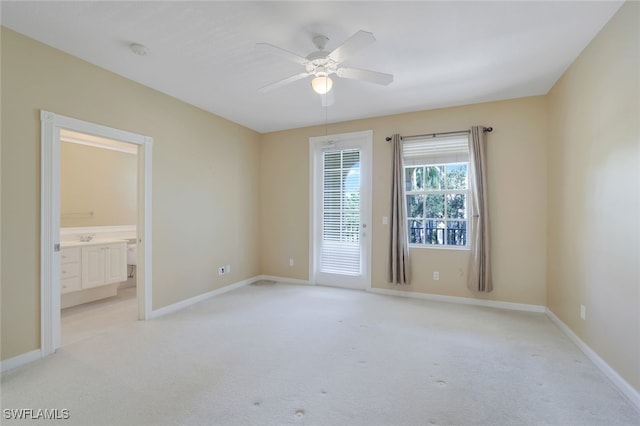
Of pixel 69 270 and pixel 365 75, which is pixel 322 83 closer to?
pixel 365 75

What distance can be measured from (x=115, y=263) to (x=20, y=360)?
77.2 inches

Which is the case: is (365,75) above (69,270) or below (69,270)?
above

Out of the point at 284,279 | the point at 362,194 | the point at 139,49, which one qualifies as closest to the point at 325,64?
the point at 139,49

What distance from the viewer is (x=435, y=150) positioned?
4.22 m

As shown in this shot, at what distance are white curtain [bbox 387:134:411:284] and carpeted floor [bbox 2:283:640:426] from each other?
845 mm

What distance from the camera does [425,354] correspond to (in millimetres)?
2600

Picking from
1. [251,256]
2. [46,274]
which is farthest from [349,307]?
[46,274]

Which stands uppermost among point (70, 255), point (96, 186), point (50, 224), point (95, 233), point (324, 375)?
point (96, 186)

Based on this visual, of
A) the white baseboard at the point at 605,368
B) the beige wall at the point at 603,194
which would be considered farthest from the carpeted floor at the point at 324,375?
the beige wall at the point at 603,194

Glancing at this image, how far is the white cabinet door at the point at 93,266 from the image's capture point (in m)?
3.90

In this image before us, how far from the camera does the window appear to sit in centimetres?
411

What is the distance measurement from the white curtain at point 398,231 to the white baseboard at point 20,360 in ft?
12.9

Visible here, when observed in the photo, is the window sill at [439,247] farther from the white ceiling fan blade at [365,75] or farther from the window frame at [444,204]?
the white ceiling fan blade at [365,75]

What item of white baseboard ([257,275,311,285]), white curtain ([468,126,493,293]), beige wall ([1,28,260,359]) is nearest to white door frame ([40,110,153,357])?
beige wall ([1,28,260,359])
